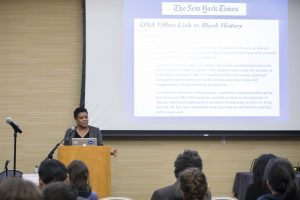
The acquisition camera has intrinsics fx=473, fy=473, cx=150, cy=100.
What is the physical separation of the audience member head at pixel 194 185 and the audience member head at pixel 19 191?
44.2 inches

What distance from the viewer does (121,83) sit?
19.9 ft

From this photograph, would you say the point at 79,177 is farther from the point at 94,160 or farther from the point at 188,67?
the point at 188,67

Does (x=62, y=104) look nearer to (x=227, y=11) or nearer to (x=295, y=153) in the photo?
(x=227, y=11)

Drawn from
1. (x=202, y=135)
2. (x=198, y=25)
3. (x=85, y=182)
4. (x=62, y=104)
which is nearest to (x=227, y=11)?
(x=198, y=25)

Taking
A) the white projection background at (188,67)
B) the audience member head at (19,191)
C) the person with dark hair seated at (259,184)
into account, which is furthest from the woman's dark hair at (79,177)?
the white projection background at (188,67)

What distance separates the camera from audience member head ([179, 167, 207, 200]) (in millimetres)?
2453

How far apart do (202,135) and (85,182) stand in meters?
3.17

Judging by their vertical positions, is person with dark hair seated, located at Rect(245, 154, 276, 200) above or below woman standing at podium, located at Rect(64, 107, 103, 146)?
below

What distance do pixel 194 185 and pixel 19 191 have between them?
1186 millimetres

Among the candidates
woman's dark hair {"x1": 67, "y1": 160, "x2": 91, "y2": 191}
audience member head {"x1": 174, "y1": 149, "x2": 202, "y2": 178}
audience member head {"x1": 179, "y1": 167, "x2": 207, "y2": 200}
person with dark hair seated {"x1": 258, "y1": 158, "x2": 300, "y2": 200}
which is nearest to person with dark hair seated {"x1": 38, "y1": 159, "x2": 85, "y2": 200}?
woman's dark hair {"x1": 67, "y1": 160, "x2": 91, "y2": 191}

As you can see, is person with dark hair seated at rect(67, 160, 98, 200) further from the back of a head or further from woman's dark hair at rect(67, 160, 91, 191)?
the back of a head

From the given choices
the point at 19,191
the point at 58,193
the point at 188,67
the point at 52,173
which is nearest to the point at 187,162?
the point at 52,173

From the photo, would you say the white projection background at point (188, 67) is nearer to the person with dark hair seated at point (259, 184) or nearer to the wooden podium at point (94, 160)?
the wooden podium at point (94, 160)

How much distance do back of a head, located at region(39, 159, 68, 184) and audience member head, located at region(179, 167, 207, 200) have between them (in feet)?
2.83
